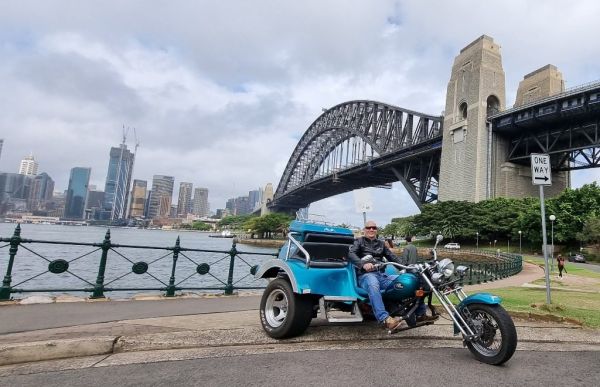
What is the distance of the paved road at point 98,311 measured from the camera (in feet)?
17.5

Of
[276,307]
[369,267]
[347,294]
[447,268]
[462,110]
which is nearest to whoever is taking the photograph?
[447,268]

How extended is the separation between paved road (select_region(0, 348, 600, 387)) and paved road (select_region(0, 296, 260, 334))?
7.32ft

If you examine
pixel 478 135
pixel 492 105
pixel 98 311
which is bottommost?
pixel 98 311

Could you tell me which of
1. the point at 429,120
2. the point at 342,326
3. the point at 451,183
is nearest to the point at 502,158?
the point at 451,183

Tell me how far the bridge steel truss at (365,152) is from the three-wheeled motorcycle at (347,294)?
221 ft

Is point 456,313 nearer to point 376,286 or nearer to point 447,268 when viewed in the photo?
point 447,268

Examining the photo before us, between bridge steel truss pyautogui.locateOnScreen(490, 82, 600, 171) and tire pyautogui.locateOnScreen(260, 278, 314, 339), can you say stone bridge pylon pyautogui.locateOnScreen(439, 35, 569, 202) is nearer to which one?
bridge steel truss pyautogui.locateOnScreen(490, 82, 600, 171)

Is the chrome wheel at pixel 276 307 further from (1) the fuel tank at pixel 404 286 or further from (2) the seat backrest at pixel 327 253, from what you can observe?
(1) the fuel tank at pixel 404 286

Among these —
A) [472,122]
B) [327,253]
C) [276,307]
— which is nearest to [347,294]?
[327,253]

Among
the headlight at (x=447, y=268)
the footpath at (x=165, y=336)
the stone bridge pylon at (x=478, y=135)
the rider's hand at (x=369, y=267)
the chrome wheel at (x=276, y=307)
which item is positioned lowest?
the footpath at (x=165, y=336)

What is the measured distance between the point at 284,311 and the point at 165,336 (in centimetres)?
147

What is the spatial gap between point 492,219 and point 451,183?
10.5 metres

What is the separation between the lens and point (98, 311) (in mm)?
6449

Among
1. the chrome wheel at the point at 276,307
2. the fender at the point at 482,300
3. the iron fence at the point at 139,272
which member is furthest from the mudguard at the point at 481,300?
the iron fence at the point at 139,272
